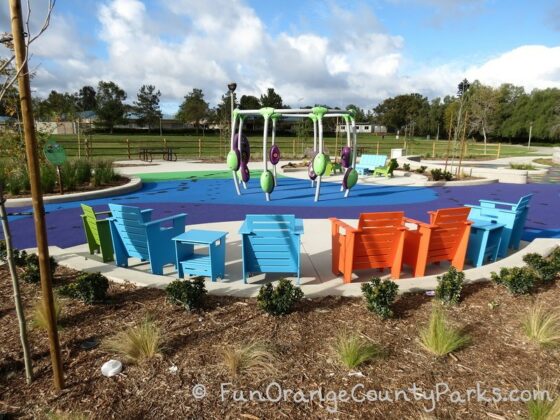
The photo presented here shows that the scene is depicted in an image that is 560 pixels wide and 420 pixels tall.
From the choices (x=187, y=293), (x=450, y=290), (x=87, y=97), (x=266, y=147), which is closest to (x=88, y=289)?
(x=187, y=293)

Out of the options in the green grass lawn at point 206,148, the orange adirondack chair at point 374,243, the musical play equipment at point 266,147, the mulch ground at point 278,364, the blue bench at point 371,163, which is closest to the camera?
the mulch ground at point 278,364

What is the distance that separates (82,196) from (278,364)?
1094 cm

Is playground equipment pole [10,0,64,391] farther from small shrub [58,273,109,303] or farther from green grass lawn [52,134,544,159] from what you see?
green grass lawn [52,134,544,159]

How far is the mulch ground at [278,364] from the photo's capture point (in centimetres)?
262

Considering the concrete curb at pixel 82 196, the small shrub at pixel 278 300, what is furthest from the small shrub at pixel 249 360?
the concrete curb at pixel 82 196

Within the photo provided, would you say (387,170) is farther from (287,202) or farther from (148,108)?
(148,108)

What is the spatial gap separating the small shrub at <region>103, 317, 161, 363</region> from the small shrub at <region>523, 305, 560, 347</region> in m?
3.27

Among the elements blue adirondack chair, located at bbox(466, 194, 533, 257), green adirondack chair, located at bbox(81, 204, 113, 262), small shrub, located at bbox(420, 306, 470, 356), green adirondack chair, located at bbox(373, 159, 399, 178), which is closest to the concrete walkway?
green adirondack chair, located at bbox(81, 204, 113, 262)

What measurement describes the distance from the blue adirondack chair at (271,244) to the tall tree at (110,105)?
74.5 m

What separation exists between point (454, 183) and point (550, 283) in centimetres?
1177

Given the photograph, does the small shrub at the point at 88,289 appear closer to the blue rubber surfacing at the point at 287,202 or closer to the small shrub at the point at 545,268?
the blue rubber surfacing at the point at 287,202

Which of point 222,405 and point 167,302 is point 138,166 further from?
point 222,405

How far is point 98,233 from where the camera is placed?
565cm

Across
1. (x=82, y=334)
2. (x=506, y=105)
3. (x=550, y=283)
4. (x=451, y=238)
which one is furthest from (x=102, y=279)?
(x=506, y=105)
